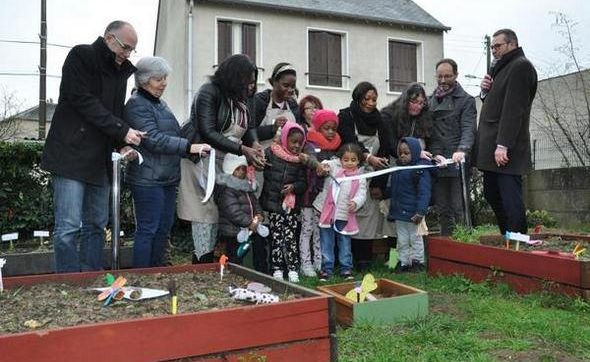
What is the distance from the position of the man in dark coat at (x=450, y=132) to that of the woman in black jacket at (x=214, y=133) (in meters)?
1.95

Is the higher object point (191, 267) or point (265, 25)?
point (265, 25)

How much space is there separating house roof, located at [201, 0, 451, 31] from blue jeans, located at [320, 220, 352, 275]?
13365mm

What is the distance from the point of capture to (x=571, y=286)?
354 cm

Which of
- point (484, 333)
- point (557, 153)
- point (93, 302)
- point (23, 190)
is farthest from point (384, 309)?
point (557, 153)

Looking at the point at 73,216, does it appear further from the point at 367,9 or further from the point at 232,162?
the point at 367,9

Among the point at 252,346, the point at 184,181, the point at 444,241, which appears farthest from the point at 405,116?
the point at 252,346

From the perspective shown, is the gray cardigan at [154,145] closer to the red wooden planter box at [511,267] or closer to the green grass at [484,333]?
the green grass at [484,333]

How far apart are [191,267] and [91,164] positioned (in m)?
0.99

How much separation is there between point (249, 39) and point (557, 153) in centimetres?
1014

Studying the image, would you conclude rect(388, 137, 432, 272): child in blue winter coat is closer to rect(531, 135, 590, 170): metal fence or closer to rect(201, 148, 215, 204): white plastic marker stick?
rect(201, 148, 215, 204): white plastic marker stick

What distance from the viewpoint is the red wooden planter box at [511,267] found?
139 inches

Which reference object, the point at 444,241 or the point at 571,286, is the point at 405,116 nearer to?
the point at 444,241

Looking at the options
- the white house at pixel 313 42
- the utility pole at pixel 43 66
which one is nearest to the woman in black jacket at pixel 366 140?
the white house at pixel 313 42

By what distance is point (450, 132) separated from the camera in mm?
5309
